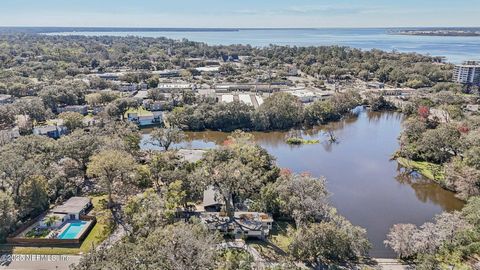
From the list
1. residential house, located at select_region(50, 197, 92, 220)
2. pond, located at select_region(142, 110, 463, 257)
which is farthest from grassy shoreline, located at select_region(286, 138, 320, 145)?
residential house, located at select_region(50, 197, 92, 220)

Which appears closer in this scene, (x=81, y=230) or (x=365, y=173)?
(x=81, y=230)

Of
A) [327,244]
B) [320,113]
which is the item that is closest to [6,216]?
[327,244]

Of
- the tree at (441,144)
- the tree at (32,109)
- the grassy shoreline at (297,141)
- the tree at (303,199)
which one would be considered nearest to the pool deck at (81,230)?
the tree at (303,199)

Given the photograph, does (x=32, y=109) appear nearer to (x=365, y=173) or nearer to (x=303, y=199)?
(x=303, y=199)

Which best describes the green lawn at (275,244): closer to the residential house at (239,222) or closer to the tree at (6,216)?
the residential house at (239,222)

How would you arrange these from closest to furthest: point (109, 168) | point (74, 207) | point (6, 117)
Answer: point (74, 207)
point (109, 168)
point (6, 117)

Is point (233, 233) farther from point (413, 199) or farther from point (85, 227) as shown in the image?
point (413, 199)

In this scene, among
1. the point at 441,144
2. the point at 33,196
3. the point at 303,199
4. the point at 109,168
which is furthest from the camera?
the point at 441,144
